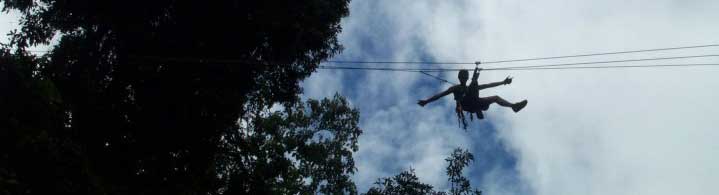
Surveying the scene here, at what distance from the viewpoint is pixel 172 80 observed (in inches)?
485

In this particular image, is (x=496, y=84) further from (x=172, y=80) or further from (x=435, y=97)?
(x=172, y=80)

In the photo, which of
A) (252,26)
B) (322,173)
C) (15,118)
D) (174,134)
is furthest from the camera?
(322,173)

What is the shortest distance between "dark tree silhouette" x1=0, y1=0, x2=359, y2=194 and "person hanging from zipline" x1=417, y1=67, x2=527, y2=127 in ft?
11.1

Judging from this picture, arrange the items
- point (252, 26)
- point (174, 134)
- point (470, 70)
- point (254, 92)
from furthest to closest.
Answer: point (254, 92)
point (252, 26)
point (174, 134)
point (470, 70)

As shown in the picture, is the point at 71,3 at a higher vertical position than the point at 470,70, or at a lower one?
higher

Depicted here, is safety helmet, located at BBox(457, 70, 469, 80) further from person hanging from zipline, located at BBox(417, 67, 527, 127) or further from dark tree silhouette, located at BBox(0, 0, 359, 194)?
dark tree silhouette, located at BBox(0, 0, 359, 194)

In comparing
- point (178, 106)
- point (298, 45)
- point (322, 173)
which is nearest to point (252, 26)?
point (298, 45)

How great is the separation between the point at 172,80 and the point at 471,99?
5.15m

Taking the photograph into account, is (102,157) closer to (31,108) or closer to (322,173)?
(31,108)

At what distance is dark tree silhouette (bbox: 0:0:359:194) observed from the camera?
11109 mm

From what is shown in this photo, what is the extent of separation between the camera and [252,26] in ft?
43.3

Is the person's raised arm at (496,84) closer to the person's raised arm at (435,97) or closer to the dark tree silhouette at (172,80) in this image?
the person's raised arm at (435,97)

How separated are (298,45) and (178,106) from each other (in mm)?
2587

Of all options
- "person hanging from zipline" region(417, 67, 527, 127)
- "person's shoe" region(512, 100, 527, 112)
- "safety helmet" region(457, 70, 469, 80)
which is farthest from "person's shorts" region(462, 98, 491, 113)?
"person's shoe" region(512, 100, 527, 112)
